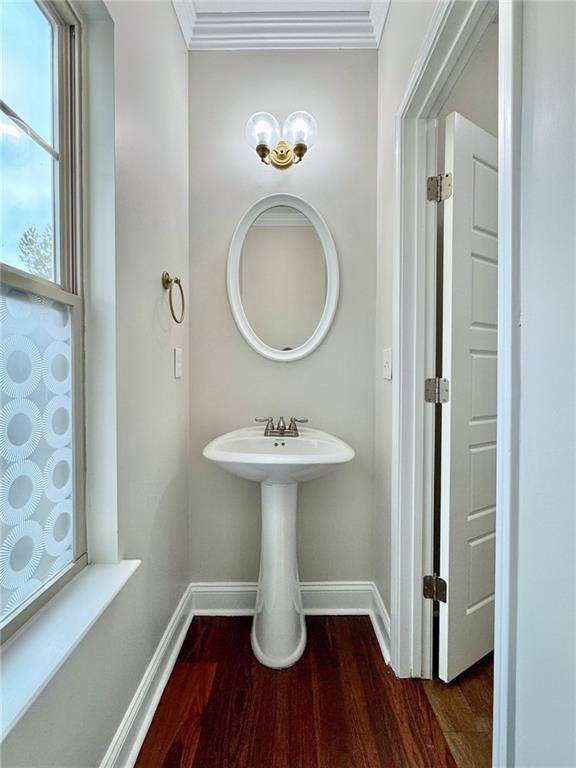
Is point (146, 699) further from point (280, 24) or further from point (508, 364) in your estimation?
point (280, 24)

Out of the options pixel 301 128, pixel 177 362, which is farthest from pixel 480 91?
pixel 177 362

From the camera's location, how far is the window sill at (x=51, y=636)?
0.69m

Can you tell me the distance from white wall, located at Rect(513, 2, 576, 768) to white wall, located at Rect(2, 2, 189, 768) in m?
0.90

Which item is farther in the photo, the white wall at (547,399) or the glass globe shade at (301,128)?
the glass globe shade at (301,128)

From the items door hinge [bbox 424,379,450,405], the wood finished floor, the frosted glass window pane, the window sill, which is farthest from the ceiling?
the wood finished floor

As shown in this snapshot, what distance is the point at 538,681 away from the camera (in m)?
0.66

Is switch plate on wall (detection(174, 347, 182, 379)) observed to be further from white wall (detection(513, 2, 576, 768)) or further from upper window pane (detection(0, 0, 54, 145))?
white wall (detection(513, 2, 576, 768))

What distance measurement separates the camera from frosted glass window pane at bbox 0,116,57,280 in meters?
0.83

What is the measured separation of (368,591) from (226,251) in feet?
5.75

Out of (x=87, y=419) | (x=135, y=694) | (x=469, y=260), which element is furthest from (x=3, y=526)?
(x=469, y=260)

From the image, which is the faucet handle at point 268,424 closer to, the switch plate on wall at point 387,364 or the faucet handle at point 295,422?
the faucet handle at point 295,422

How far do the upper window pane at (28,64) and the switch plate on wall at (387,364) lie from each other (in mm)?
1278

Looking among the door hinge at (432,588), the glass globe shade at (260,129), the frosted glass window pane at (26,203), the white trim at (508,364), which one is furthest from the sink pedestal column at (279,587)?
the glass globe shade at (260,129)

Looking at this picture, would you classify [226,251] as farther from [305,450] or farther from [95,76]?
[305,450]
